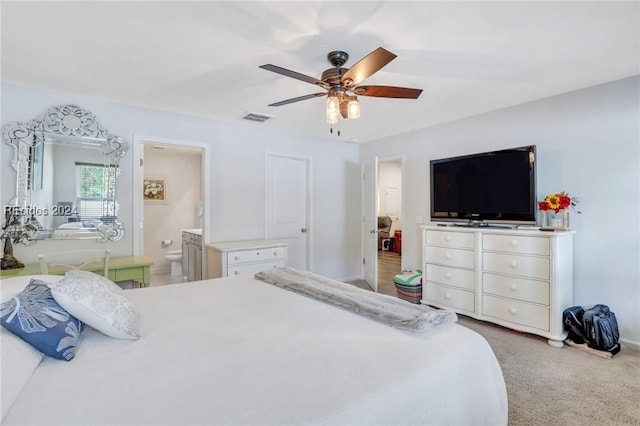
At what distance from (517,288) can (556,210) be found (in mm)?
801

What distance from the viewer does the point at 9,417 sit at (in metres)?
0.83

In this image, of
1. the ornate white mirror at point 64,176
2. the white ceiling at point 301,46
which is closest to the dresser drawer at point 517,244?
the white ceiling at point 301,46

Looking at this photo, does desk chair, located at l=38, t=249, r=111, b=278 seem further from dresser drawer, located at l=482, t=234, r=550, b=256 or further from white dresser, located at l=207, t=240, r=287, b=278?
dresser drawer, located at l=482, t=234, r=550, b=256

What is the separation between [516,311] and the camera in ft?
9.78

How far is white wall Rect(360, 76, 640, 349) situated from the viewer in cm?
270

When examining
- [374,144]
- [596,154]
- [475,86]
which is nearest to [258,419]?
[475,86]

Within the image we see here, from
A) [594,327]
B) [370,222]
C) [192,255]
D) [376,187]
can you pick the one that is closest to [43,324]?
[192,255]

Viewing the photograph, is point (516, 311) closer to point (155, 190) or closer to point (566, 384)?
point (566, 384)

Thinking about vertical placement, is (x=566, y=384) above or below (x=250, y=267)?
below

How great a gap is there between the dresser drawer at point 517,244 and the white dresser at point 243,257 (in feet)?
7.50

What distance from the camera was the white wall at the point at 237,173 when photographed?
292 centimetres

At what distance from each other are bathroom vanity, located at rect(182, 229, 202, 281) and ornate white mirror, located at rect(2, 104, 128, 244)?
116cm

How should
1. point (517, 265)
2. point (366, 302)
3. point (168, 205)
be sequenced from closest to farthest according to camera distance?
point (366, 302), point (517, 265), point (168, 205)

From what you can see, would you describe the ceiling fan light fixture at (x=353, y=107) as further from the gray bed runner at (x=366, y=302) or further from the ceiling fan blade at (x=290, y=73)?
the gray bed runner at (x=366, y=302)
